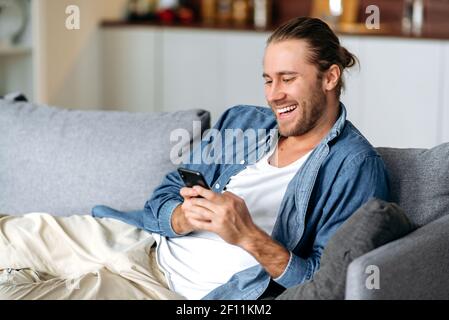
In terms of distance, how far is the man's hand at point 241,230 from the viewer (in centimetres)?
196

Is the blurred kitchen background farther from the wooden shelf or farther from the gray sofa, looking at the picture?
the gray sofa

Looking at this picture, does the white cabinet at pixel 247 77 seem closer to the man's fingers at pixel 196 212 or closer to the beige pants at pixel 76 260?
the beige pants at pixel 76 260

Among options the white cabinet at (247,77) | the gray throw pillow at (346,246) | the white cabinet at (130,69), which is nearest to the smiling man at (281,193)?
the gray throw pillow at (346,246)

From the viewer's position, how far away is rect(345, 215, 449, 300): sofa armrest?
1755 mm

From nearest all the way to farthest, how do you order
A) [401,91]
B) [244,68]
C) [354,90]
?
[401,91] → [354,90] → [244,68]

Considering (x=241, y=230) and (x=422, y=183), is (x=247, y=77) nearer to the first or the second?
(x=422, y=183)

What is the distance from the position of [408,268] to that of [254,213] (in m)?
0.50

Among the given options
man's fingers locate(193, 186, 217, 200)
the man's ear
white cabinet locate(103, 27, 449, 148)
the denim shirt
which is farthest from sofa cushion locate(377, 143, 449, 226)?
white cabinet locate(103, 27, 449, 148)

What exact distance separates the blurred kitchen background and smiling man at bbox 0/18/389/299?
1905mm

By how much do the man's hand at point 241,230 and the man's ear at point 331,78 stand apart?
1.36 ft

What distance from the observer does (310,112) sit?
7.18ft

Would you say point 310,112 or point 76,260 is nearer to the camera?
point 310,112

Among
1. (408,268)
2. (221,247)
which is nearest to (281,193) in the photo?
(221,247)

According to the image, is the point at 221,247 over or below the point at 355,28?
below
